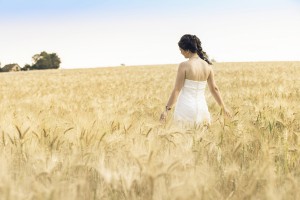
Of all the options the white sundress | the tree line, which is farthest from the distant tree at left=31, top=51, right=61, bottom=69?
the white sundress

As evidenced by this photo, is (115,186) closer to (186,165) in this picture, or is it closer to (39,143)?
(186,165)

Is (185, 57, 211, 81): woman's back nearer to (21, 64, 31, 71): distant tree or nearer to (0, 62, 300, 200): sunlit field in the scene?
(0, 62, 300, 200): sunlit field

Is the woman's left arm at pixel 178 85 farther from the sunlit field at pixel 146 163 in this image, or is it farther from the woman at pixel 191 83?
the sunlit field at pixel 146 163

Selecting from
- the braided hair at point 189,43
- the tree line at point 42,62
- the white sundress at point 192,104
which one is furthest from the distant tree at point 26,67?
the braided hair at point 189,43

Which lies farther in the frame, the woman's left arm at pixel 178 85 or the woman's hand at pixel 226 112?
the woman's left arm at pixel 178 85

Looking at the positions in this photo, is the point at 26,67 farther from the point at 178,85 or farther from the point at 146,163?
the point at 146,163

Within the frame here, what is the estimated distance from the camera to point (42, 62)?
61.5 metres

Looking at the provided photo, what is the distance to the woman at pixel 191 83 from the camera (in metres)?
4.18

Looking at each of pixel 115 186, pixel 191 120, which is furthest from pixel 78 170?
pixel 191 120

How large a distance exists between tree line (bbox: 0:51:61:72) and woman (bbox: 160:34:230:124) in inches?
2343

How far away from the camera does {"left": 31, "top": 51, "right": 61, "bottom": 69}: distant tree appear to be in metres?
61.7

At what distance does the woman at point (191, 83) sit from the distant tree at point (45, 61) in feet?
196

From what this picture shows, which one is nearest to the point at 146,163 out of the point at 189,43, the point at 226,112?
the point at 226,112

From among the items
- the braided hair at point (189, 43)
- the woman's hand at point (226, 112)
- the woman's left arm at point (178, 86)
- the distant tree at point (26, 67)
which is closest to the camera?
the woman's hand at point (226, 112)
